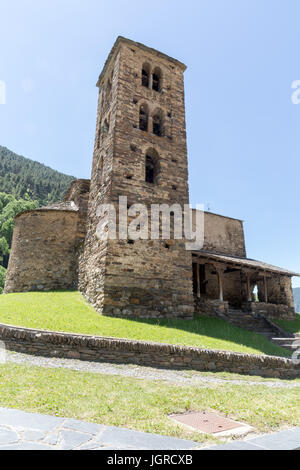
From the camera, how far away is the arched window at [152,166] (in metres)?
14.3

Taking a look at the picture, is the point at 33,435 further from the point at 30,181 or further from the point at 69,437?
the point at 30,181

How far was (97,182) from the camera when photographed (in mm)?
14375

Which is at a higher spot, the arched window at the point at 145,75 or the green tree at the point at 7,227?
the arched window at the point at 145,75

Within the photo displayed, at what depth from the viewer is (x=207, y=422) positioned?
3648 mm

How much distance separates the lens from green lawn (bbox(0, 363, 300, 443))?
3.53m

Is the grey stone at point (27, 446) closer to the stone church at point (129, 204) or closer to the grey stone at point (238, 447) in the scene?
the grey stone at point (238, 447)

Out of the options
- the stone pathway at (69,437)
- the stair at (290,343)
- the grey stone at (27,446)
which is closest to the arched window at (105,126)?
the stair at (290,343)

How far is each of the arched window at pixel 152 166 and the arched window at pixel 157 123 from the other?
5.16ft

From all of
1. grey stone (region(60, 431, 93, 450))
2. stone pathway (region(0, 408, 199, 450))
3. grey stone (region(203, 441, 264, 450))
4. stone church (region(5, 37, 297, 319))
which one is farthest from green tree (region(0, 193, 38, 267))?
grey stone (region(203, 441, 264, 450))

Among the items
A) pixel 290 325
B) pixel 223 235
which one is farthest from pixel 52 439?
pixel 223 235

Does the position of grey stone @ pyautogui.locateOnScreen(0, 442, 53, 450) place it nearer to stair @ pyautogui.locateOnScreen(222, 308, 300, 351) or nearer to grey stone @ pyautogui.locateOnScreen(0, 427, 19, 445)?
A: grey stone @ pyautogui.locateOnScreen(0, 427, 19, 445)

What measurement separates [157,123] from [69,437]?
1555cm
